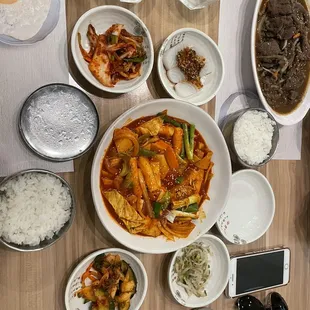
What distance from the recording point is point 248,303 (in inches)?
107

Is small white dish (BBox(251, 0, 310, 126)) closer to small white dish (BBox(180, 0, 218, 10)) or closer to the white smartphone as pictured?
small white dish (BBox(180, 0, 218, 10))

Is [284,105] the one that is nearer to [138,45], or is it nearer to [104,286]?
[138,45]

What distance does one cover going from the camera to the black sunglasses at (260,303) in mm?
2719

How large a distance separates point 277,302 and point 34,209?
5.14ft

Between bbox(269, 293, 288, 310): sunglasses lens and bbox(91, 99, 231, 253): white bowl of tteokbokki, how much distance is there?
80 centimetres

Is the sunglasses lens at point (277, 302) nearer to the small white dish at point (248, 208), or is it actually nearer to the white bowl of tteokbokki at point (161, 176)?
the small white dish at point (248, 208)

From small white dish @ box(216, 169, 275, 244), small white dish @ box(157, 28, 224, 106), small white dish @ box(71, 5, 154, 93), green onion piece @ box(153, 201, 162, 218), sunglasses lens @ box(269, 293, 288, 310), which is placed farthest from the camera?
sunglasses lens @ box(269, 293, 288, 310)

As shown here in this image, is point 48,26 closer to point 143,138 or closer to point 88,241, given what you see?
point 143,138

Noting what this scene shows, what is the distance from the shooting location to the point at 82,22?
2154 millimetres

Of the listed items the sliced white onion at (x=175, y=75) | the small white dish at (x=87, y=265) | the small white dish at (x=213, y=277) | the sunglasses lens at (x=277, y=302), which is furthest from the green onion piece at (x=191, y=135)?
the sunglasses lens at (x=277, y=302)

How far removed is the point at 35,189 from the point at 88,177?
0.30 metres

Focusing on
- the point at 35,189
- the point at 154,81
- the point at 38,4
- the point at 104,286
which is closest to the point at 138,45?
the point at 154,81

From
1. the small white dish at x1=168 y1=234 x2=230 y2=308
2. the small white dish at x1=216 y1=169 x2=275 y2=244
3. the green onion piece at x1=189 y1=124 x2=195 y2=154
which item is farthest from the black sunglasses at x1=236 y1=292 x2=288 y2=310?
the green onion piece at x1=189 y1=124 x2=195 y2=154

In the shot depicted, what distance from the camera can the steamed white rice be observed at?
205 cm
